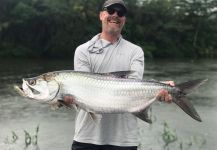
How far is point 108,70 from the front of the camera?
534 centimetres

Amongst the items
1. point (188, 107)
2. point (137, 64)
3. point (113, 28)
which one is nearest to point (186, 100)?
point (188, 107)

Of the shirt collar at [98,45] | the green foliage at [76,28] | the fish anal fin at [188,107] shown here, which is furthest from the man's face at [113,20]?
the green foliage at [76,28]

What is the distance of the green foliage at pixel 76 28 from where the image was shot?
63188 millimetres

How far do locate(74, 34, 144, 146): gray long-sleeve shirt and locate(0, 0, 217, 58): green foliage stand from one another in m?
55.1

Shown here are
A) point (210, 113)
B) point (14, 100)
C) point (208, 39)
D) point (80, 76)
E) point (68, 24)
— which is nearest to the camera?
point (80, 76)

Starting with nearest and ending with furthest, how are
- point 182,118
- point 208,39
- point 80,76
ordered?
point 80,76 < point 182,118 < point 208,39

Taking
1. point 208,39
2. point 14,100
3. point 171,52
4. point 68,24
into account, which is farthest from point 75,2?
point 14,100

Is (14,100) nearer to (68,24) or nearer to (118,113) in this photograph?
(118,113)

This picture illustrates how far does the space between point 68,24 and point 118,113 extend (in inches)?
2354

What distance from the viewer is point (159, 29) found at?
79.5 metres

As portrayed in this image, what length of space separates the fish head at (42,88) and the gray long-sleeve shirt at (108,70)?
0.37 m

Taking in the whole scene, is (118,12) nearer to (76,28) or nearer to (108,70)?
(108,70)

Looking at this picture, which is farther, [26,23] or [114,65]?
[26,23]

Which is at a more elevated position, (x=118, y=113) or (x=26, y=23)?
(x=118, y=113)
